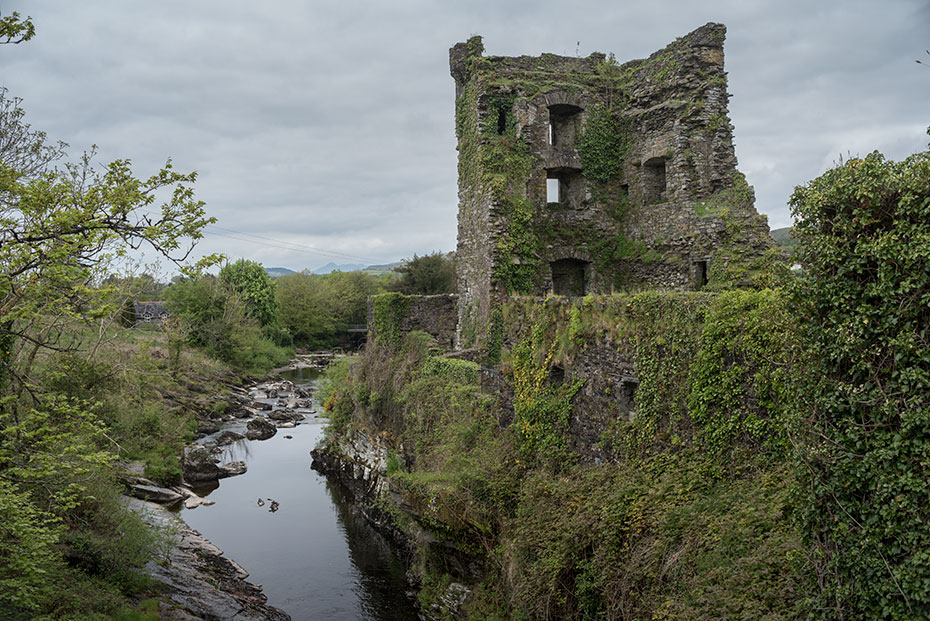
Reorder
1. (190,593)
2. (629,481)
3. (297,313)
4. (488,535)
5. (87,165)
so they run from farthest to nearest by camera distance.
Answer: (297,313) < (190,593) < (488,535) < (87,165) < (629,481)

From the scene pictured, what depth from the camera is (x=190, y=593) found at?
1374 centimetres

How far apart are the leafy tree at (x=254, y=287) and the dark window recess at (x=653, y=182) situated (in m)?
38.2

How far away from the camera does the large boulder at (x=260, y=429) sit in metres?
29.2

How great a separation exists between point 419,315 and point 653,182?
10.00m

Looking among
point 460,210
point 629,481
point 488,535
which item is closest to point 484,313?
point 460,210

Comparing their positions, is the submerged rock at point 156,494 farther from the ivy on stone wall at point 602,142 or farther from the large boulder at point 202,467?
the ivy on stone wall at point 602,142

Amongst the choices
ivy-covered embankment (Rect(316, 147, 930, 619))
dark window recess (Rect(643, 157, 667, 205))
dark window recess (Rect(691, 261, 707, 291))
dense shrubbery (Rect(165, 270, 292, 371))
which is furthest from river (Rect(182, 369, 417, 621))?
dense shrubbery (Rect(165, 270, 292, 371))

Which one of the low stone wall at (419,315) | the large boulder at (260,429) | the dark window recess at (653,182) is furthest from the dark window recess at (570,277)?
the large boulder at (260,429)

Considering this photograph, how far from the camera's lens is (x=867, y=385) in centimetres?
530

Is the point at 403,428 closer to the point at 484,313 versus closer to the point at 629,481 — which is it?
the point at 484,313

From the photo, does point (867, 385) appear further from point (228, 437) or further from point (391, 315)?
point (228, 437)

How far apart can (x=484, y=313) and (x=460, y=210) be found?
14.1 feet

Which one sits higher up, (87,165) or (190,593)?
(87,165)

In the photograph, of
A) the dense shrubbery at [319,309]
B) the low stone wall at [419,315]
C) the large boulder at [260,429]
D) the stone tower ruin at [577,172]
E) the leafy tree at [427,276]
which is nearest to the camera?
the stone tower ruin at [577,172]
